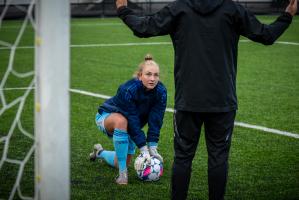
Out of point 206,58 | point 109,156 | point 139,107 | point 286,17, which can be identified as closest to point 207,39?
point 206,58

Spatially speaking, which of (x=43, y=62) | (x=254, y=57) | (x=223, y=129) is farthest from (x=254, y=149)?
(x=254, y=57)

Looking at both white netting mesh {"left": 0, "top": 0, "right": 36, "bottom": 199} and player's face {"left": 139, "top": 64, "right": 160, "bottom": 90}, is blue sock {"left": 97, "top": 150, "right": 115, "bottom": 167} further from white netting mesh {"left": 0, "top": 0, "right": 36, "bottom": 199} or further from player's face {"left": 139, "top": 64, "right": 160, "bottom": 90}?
player's face {"left": 139, "top": 64, "right": 160, "bottom": 90}

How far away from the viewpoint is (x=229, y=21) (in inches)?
153

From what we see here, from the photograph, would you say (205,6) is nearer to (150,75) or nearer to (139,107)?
(150,75)

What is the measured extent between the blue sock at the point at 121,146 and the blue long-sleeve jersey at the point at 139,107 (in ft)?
0.21

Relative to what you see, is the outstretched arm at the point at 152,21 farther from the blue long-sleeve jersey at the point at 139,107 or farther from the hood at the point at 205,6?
the blue long-sleeve jersey at the point at 139,107

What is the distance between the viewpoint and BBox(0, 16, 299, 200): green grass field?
490 cm

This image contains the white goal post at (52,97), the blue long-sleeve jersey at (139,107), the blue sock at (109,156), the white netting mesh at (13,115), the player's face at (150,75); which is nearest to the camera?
the white goal post at (52,97)

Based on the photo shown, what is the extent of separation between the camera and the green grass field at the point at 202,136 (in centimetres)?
490

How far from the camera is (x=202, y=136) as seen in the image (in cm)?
674

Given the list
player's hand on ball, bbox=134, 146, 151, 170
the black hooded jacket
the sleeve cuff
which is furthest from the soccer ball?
the sleeve cuff

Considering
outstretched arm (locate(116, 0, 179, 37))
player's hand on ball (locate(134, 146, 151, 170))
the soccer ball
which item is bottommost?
the soccer ball

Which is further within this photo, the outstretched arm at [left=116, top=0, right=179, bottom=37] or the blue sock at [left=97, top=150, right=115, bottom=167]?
the blue sock at [left=97, top=150, right=115, bottom=167]

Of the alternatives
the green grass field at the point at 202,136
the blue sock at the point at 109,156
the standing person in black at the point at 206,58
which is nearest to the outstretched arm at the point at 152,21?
the standing person in black at the point at 206,58
